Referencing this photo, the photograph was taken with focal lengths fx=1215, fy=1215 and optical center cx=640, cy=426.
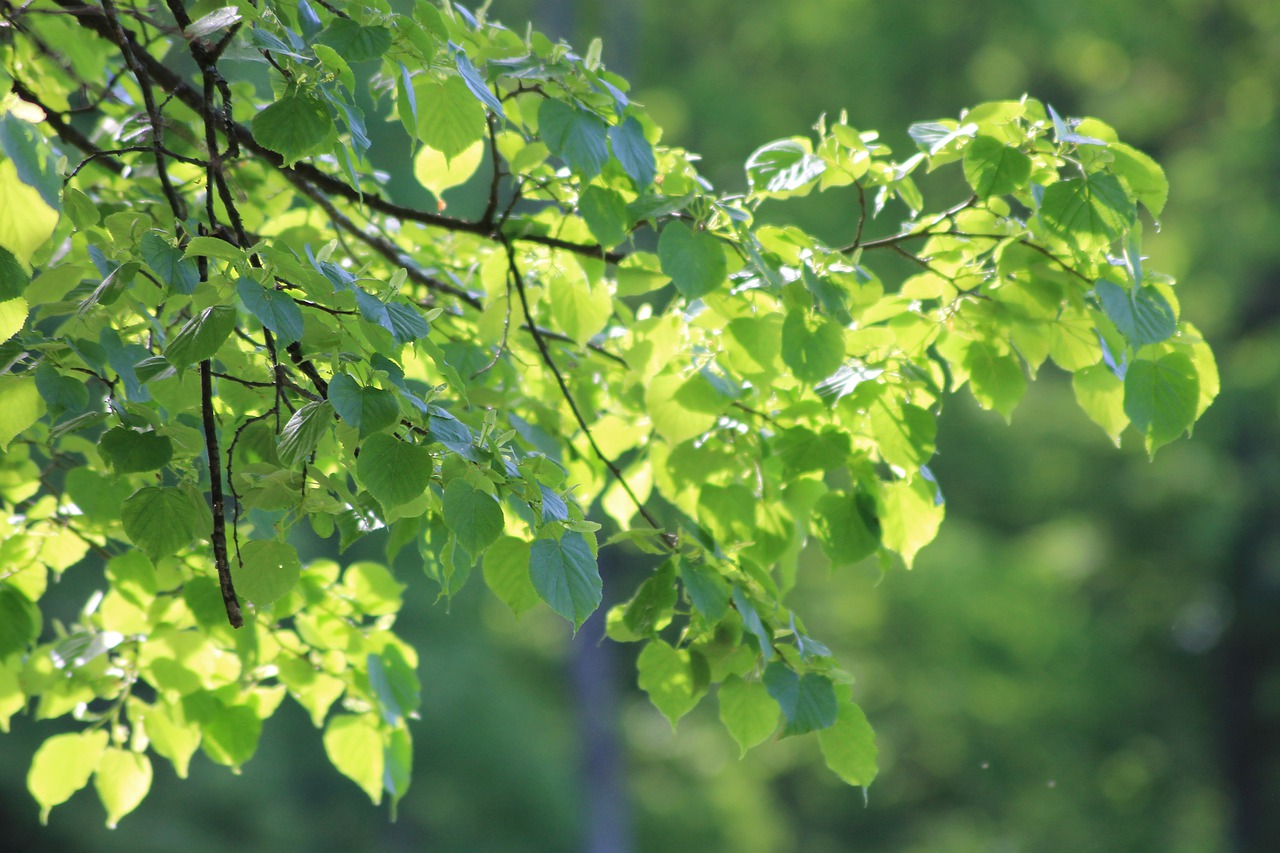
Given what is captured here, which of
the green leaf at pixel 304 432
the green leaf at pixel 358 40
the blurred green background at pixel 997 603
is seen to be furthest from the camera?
the blurred green background at pixel 997 603

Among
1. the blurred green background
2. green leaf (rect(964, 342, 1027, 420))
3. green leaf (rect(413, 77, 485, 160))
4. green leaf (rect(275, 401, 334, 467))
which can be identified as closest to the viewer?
green leaf (rect(275, 401, 334, 467))

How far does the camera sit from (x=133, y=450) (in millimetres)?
1092

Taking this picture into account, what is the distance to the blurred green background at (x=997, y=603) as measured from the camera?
22.2 feet

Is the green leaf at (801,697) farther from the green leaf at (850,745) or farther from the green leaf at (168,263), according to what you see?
the green leaf at (168,263)

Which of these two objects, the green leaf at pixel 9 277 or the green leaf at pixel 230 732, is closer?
the green leaf at pixel 9 277

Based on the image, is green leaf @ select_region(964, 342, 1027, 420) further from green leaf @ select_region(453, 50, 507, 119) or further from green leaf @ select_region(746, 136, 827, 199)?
green leaf @ select_region(453, 50, 507, 119)

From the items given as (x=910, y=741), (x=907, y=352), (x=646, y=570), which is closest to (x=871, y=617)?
(x=910, y=741)

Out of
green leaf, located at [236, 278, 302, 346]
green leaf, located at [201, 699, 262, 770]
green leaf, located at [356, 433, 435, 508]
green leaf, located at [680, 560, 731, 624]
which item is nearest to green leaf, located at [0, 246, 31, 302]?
green leaf, located at [236, 278, 302, 346]

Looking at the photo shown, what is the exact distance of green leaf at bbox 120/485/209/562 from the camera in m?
1.19

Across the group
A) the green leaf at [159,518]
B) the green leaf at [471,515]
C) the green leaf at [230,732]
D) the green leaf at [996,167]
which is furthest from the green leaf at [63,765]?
the green leaf at [996,167]

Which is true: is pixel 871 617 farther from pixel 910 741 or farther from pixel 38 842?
pixel 38 842

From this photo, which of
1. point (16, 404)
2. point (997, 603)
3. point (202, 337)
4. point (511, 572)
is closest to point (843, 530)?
point (511, 572)

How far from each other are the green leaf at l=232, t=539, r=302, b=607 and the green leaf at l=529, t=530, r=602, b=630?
0.90 feet

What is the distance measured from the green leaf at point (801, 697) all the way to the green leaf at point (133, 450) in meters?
0.63
